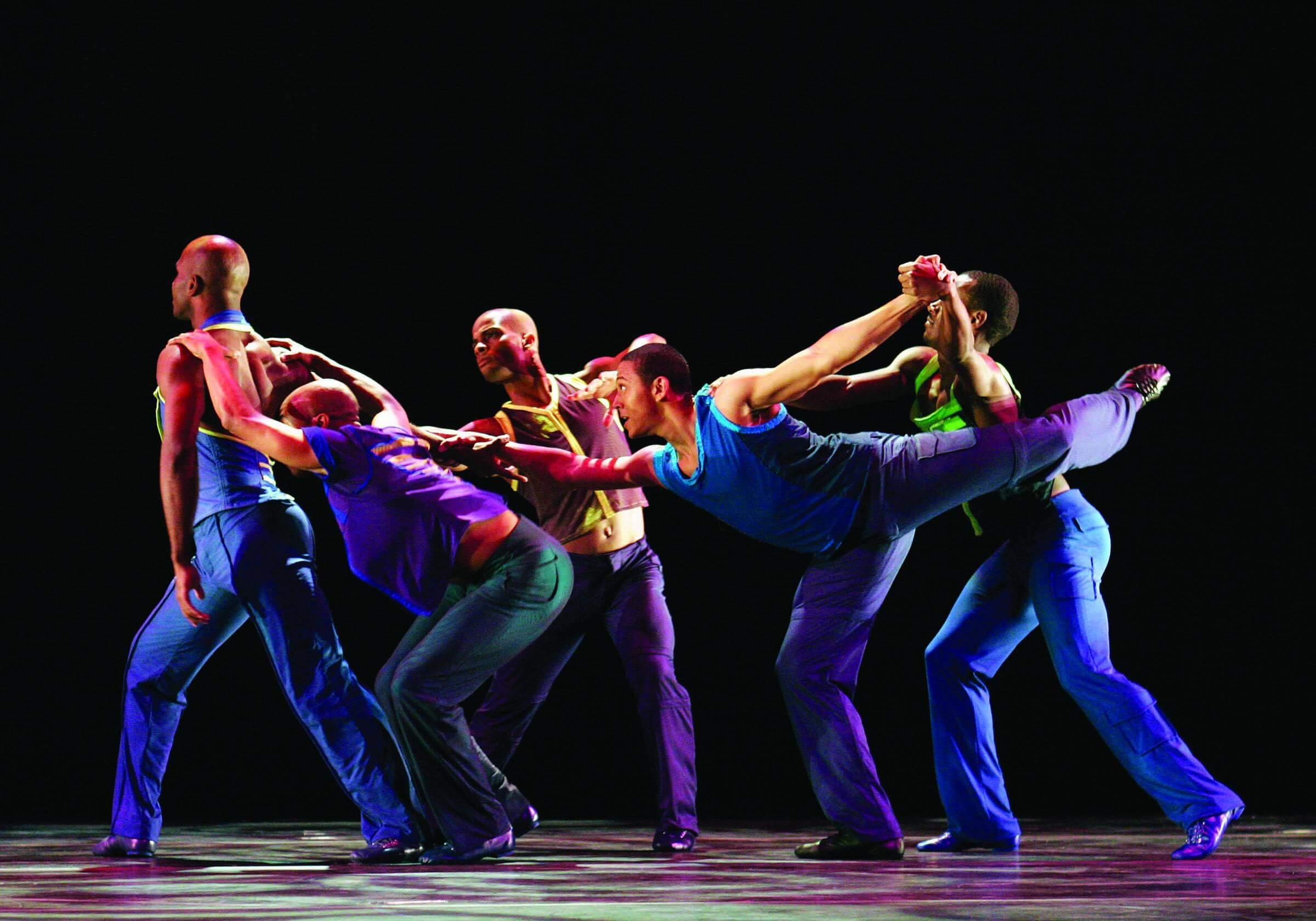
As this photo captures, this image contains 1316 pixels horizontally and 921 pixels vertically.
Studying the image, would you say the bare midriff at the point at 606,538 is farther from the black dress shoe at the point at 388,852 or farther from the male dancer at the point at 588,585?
the black dress shoe at the point at 388,852

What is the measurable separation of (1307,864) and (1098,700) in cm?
51

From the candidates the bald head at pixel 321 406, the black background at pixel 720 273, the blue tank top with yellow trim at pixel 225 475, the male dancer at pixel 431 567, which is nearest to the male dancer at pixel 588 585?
the male dancer at pixel 431 567

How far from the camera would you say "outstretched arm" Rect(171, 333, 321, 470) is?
10.8 feet

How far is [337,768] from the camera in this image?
3.39 m

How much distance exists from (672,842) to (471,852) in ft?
1.73

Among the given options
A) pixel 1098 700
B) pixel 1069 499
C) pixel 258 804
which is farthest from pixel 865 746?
pixel 258 804

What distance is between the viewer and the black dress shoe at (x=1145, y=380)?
3652 mm

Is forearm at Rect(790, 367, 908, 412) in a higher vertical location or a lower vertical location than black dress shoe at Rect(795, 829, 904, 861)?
higher

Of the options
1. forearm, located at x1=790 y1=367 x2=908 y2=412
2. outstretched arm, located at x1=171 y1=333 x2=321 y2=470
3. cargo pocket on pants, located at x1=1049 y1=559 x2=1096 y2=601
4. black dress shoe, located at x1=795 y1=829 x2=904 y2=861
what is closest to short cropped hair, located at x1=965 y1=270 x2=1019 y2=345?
forearm, located at x1=790 y1=367 x2=908 y2=412

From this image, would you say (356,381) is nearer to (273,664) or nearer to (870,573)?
(273,664)

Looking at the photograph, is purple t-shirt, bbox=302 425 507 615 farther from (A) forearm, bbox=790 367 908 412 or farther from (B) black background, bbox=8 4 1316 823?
(B) black background, bbox=8 4 1316 823

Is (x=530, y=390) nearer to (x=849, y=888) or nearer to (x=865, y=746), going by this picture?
(x=865, y=746)

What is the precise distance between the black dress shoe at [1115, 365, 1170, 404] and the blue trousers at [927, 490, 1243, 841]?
0.88 ft

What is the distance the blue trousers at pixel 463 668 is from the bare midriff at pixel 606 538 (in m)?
0.35
